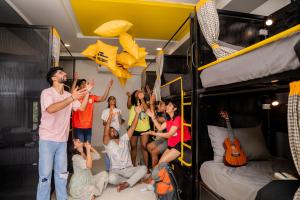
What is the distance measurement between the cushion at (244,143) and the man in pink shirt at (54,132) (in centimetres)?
144

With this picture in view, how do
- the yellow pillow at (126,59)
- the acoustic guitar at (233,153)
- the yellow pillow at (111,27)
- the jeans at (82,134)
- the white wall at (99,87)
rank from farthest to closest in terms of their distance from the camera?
1. the white wall at (99,87)
2. the jeans at (82,134)
3. the yellow pillow at (126,59)
4. the yellow pillow at (111,27)
5. the acoustic guitar at (233,153)

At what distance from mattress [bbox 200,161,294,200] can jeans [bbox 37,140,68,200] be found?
1.49 meters

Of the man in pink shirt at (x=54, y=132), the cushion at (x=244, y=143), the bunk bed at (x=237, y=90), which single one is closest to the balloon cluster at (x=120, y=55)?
the man in pink shirt at (x=54, y=132)

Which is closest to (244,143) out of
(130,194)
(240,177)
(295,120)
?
(240,177)

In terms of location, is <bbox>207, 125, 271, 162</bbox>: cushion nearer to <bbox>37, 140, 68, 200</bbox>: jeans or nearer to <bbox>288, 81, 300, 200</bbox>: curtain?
<bbox>288, 81, 300, 200</bbox>: curtain

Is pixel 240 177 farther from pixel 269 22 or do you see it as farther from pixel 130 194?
pixel 269 22

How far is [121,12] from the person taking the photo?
304 centimetres

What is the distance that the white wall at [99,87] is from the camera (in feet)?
18.1

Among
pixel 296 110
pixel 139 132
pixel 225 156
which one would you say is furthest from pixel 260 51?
pixel 139 132

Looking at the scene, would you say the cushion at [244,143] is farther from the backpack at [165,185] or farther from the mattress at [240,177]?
the backpack at [165,185]

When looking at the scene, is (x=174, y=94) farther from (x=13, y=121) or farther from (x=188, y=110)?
(x=13, y=121)

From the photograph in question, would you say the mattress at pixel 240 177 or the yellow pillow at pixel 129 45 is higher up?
the yellow pillow at pixel 129 45

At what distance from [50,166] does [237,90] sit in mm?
1973

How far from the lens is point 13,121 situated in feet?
7.58
